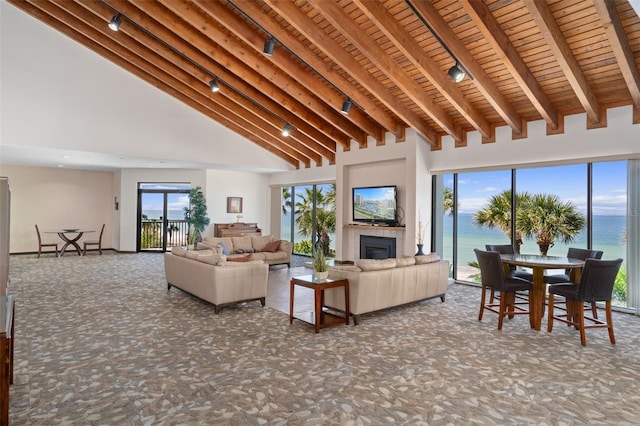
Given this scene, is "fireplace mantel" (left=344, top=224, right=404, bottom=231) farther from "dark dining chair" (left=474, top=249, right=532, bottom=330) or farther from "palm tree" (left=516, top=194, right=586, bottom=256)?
"dark dining chair" (left=474, top=249, right=532, bottom=330)

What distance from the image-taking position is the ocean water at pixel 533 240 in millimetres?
6230

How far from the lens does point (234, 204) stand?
38.1ft

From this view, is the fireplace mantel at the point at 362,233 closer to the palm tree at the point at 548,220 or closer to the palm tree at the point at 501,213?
the palm tree at the point at 501,213

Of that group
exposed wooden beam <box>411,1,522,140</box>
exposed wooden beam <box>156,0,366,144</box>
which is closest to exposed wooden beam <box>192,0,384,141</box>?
exposed wooden beam <box>156,0,366,144</box>

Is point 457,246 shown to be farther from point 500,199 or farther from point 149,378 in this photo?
point 149,378

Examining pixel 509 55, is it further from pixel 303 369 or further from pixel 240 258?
pixel 240 258

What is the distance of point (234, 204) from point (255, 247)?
298 cm

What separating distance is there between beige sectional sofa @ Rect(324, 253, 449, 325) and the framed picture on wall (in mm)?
7171

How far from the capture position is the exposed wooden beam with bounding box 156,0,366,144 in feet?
17.2

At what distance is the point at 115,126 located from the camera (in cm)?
821

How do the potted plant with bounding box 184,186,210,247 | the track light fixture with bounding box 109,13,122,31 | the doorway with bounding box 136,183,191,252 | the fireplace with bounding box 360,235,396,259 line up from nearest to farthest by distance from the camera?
1. the track light fixture with bounding box 109,13,122,31
2. the fireplace with bounding box 360,235,396,259
3. the potted plant with bounding box 184,186,210,247
4. the doorway with bounding box 136,183,191,252

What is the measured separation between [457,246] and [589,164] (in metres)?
2.64

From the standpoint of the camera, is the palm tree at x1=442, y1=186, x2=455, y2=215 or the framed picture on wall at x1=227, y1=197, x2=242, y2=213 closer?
the palm tree at x1=442, y1=186, x2=455, y2=215

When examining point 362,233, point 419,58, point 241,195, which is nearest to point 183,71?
point 241,195
